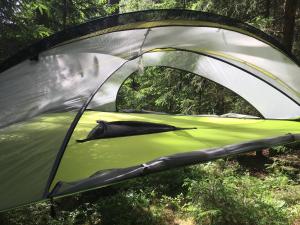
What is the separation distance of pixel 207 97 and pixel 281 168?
152 inches

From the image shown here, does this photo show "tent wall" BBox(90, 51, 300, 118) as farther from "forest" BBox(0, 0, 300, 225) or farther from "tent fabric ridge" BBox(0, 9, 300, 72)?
"tent fabric ridge" BBox(0, 9, 300, 72)

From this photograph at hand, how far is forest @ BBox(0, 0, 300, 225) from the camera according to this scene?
4312 mm

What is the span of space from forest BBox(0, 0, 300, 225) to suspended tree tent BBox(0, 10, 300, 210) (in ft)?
1.41

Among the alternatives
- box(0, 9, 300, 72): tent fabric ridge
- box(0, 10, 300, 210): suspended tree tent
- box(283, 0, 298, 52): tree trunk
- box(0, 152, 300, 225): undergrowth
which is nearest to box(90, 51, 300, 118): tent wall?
box(0, 10, 300, 210): suspended tree tent

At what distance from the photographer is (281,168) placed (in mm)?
6219

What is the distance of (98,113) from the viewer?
573 centimetres

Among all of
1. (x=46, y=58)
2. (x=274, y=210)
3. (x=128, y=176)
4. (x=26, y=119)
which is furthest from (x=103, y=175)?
(x=274, y=210)

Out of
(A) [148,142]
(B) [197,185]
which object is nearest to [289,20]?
(B) [197,185]

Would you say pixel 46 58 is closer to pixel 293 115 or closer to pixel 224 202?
pixel 224 202

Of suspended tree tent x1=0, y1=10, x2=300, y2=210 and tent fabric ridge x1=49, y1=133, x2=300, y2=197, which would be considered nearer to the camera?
tent fabric ridge x1=49, y1=133, x2=300, y2=197

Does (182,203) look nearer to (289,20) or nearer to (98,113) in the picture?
(98,113)

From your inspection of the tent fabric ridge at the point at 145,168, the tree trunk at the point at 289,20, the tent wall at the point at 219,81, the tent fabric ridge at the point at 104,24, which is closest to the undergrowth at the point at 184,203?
the tent fabric ridge at the point at 145,168

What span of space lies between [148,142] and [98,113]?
1714 millimetres

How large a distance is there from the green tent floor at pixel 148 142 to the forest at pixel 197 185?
496 mm
